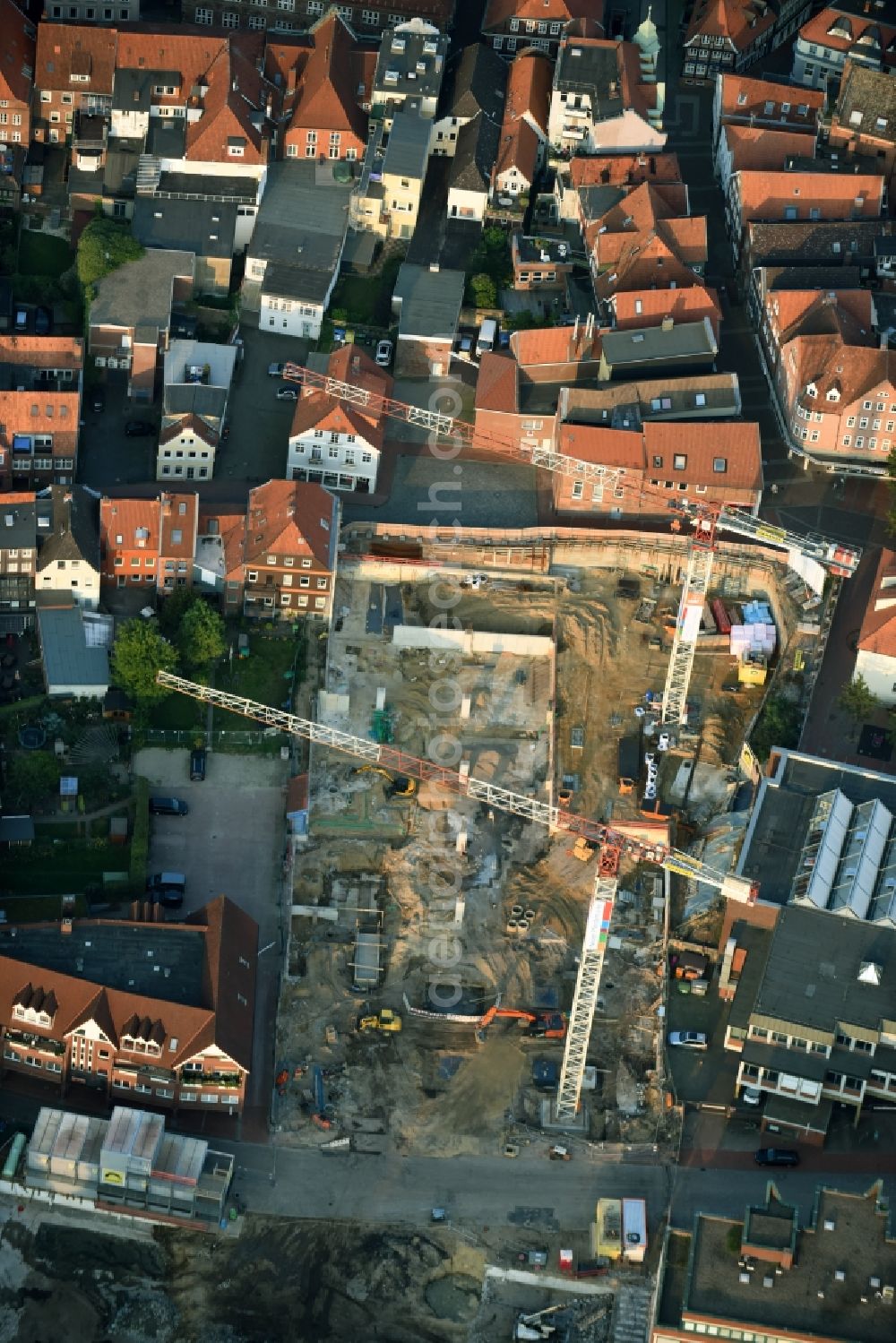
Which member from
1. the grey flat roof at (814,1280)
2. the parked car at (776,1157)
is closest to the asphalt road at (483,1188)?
the parked car at (776,1157)

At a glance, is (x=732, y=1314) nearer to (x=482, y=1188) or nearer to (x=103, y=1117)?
(x=482, y=1188)

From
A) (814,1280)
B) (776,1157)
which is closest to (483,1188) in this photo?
(776,1157)

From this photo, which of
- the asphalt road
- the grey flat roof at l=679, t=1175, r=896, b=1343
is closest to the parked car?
the asphalt road

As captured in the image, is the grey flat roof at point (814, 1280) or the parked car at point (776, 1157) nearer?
the grey flat roof at point (814, 1280)

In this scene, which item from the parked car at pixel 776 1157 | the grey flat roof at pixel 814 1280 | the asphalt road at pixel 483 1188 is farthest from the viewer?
the parked car at pixel 776 1157

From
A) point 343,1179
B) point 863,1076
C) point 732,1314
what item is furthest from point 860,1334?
point 343,1179

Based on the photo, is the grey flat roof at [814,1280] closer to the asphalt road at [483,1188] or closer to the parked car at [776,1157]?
the asphalt road at [483,1188]

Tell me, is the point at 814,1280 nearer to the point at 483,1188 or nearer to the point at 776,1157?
the point at 776,1157

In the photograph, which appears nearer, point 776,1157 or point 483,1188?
point 483,1188

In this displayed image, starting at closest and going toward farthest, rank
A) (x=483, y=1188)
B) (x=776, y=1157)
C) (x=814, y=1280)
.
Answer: (x=814, y=1280), (x=483, y=1188), (x=776, y=1157)
